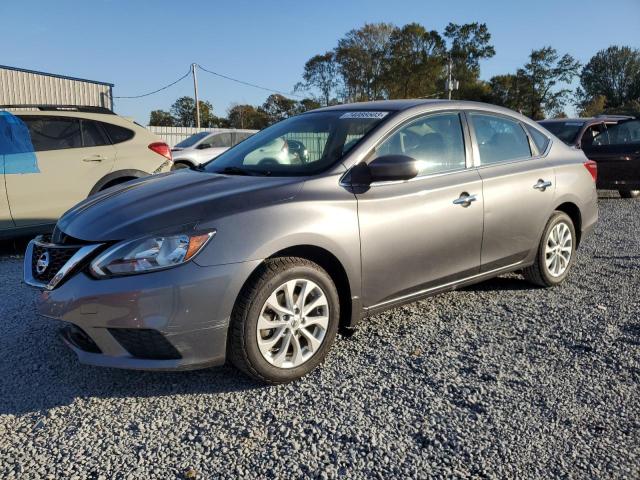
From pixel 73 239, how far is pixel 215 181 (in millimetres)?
898

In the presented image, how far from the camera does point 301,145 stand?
12.5 feet

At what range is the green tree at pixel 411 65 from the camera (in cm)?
6194

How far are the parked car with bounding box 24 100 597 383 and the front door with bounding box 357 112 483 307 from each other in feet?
0.03

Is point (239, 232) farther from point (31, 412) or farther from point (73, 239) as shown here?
point (31, 412)

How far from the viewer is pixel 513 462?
7.60ft

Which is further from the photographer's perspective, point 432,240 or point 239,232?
point 432,240

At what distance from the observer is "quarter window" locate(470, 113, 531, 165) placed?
4.21 metres

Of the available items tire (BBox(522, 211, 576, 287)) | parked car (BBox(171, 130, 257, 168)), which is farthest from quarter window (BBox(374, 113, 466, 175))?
parked car (BBox(171, 130, 257, 168))

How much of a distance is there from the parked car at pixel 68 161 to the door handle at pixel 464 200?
416 cm

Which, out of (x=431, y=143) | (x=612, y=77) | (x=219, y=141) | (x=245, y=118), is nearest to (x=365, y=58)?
(x=245, y=118)

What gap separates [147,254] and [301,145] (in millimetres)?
1500

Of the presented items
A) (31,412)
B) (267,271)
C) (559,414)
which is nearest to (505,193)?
(559,414)

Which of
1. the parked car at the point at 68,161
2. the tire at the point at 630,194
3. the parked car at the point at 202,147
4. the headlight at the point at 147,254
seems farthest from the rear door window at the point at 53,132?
the tire at the point at 630,194

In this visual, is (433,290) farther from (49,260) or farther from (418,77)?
(418,77)
